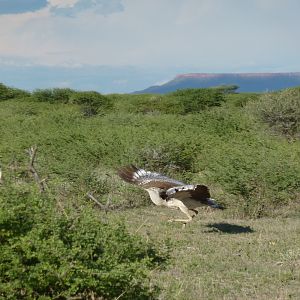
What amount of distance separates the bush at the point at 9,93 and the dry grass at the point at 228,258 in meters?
34.9

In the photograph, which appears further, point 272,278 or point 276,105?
point 276,105

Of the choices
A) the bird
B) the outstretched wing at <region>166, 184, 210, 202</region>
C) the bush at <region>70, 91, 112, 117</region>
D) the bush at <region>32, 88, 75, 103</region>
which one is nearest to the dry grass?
the bird

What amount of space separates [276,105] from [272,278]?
705 inches

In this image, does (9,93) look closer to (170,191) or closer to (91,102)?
(91,102)

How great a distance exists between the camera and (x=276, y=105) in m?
23.9

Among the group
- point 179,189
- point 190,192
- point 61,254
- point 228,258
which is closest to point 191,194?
point 190,192

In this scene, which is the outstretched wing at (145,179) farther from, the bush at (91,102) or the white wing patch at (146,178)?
the bush at (91,102)

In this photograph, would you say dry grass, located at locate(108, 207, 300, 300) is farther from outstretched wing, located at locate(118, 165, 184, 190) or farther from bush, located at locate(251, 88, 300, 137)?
bush, located at locate(251, 88, 300, 137)

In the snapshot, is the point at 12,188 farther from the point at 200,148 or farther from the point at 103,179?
A: the point at 200,148

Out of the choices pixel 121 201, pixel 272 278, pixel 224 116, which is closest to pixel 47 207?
pixel 272 278

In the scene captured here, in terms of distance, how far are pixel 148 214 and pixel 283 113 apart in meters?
13.7

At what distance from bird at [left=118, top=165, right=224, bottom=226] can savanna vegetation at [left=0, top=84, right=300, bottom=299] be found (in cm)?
42

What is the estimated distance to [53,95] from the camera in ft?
146

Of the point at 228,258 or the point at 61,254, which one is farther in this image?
the point at 228,258
